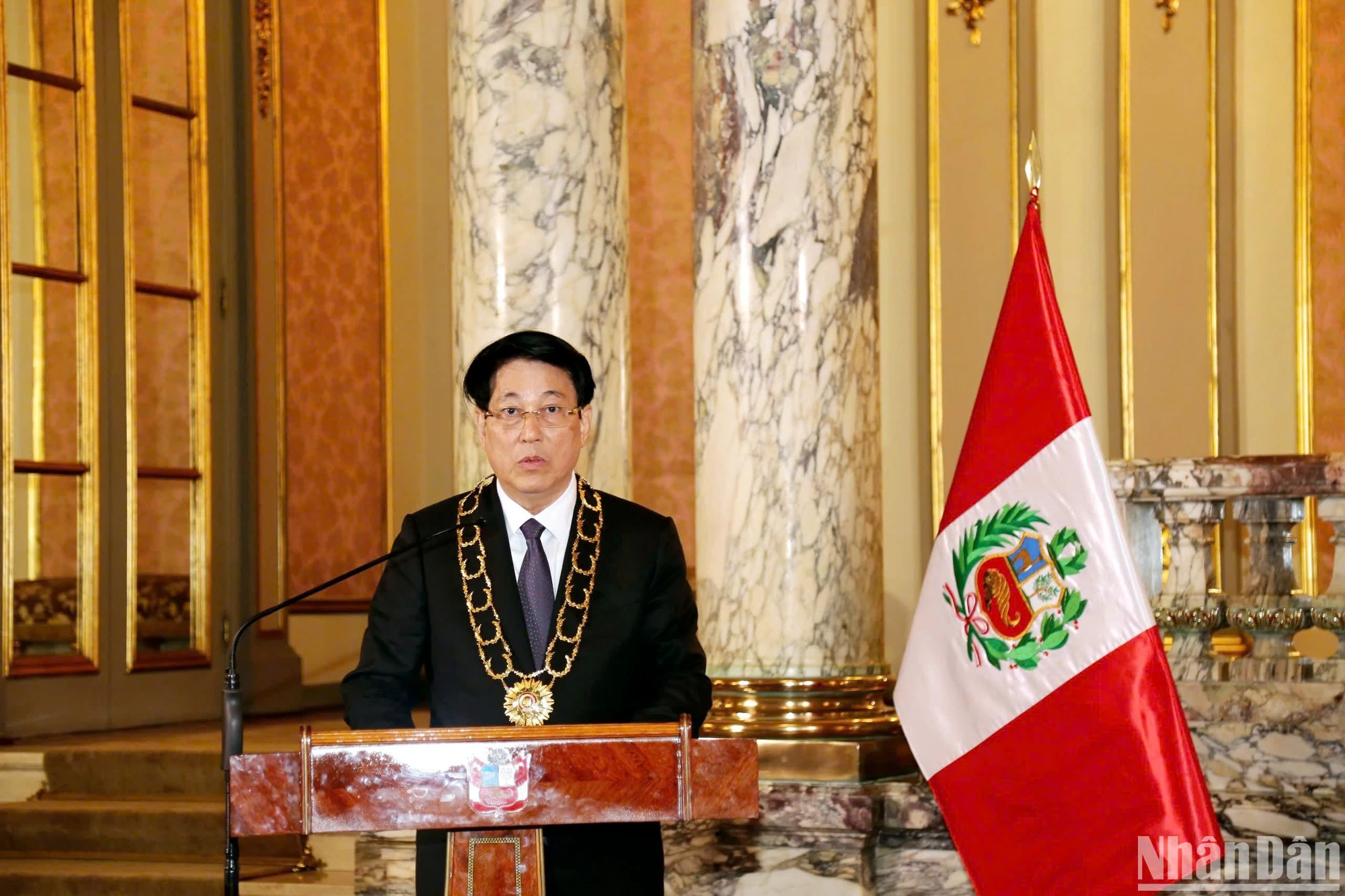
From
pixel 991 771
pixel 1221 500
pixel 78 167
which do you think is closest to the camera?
pixel 991 771

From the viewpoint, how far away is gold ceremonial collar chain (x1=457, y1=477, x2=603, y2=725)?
2361 mm

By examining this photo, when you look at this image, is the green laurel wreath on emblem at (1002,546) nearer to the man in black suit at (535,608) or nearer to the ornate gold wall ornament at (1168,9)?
the man in black suit at (535,608)

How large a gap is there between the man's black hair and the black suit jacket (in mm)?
182

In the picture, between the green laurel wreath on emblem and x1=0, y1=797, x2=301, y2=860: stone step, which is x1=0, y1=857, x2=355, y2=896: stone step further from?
the green laurel wreath on emblem

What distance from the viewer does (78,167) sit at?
7086 millimetres

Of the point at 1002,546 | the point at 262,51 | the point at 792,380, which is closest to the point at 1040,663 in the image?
the point at 1002,546

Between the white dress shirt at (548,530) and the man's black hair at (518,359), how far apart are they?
0.16 meters

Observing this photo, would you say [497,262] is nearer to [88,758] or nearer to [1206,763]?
[1206,763]


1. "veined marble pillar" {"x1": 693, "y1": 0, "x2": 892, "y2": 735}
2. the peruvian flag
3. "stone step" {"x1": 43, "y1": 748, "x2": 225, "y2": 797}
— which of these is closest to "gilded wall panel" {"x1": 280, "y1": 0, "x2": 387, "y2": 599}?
"stone step" {"x1": 43, "y1": 748, "x2": 225, "y2": 797}

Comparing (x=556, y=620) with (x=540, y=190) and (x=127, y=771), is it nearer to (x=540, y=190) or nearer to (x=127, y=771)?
(x=540, y=190)

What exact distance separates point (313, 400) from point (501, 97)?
420 centimetres

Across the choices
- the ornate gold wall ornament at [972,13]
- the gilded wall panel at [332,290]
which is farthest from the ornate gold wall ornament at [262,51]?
the ornate gold wall ornament at [972,13]

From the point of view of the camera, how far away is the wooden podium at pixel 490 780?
1930 millimetres

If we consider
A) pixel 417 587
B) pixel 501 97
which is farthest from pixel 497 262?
pixel 417 587
